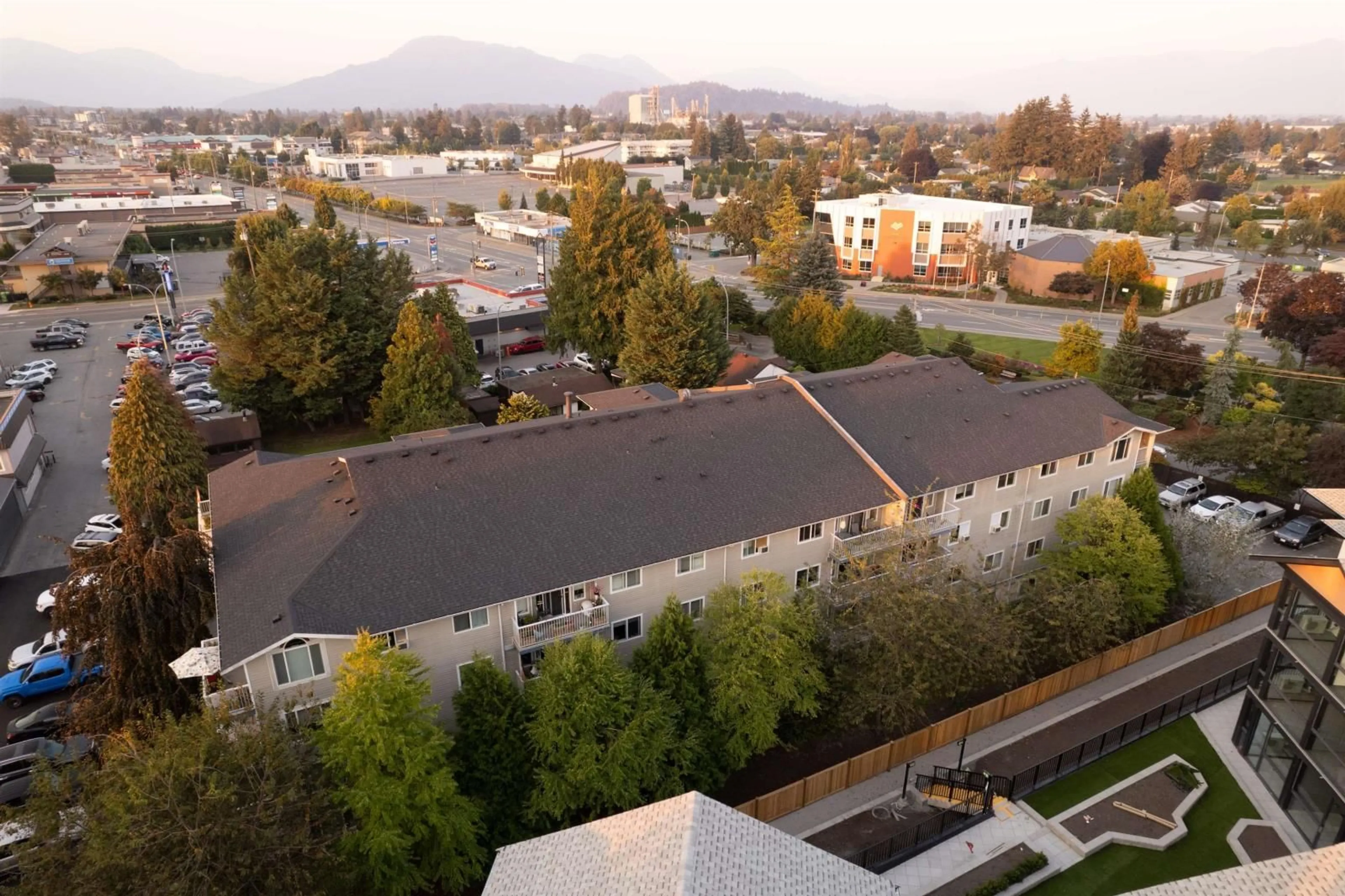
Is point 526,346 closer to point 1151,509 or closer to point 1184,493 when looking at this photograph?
point 1184,493

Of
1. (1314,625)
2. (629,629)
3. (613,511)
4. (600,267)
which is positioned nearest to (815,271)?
(600,267)

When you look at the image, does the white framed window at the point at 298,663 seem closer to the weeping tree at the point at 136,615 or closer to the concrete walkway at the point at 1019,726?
the weeping tree at the point at 136,615

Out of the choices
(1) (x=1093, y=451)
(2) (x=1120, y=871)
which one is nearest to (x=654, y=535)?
(2) (x=1120, y=871)

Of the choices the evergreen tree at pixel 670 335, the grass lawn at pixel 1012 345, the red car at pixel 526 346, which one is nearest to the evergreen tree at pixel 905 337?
the grass lawn at pixel 1012 345

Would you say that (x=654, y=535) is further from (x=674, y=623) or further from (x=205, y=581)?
(x=205, y=581)

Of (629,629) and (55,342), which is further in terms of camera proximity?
(55,342)

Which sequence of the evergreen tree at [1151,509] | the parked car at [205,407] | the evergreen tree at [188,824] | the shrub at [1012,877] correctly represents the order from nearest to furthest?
the evergreen tree at [188,824]
the shrub at [1012,877]
the evergreen tree at [1151,509]
the parked car at [205,407]

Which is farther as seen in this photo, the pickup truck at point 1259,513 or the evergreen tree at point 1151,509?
the pickup truck at point 1259,513
